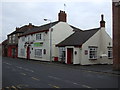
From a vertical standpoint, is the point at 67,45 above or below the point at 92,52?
above

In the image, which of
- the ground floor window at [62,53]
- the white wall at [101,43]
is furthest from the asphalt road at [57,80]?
the ground floor window at [62,53]

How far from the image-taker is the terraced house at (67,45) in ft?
85.5

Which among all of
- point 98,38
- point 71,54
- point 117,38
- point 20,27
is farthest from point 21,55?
point 117,38

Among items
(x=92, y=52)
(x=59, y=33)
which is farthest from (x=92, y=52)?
(x=59, y=33)

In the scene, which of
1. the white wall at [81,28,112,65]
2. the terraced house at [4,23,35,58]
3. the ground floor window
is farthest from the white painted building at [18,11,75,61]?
the terraced house at [4,23,35,58]

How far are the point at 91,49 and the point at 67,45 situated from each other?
3.87 meters

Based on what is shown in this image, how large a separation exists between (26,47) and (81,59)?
1962 cm

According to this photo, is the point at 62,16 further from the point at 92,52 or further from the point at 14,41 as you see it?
the point at 14,41

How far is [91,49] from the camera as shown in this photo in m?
26.7

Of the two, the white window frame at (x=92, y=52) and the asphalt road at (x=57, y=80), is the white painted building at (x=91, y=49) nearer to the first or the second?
the white window frame at (x=92, y=52)

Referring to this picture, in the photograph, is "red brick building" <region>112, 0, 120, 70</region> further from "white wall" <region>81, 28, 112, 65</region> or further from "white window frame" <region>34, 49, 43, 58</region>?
"white window frame" <region>34, 49, 43, 58</region>

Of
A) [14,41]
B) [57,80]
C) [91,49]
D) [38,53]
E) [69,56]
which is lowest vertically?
[57,80]

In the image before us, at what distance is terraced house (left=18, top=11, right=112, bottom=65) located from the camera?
1026 inches

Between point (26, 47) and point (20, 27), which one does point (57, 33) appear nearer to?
point (26, 47)
